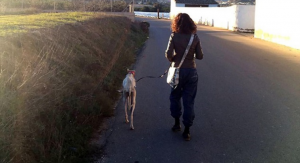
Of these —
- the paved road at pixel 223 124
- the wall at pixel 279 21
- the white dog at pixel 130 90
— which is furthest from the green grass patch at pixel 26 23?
the wall at pixel 279 21

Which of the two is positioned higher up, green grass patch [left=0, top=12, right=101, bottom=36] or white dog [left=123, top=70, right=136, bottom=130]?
green grass patch [left=0, top=12, right=101, bottom=36]

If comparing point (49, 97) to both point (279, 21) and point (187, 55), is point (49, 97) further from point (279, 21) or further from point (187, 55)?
point (279, 21)

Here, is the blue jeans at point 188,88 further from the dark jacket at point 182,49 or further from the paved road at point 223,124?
the paved road at point 223,124

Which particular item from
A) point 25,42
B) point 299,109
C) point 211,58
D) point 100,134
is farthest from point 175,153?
point 211,58

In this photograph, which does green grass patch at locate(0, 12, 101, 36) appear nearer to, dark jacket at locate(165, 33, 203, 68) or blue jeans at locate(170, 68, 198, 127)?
dark jacket at locate(165, 33, 203, 68)

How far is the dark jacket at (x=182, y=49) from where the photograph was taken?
5.84 metres

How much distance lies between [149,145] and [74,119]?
1.38 meters

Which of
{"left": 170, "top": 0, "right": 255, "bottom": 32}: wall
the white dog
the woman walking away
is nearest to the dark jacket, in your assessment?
the woman walking away

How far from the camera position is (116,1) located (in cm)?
3397

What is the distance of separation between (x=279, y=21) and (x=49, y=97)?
18547 millimetres

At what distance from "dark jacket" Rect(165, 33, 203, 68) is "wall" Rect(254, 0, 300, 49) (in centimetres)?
1478

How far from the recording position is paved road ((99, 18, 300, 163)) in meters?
5.35

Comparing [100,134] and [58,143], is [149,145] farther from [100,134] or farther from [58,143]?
[58,143]

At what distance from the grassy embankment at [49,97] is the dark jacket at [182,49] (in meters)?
1.85
